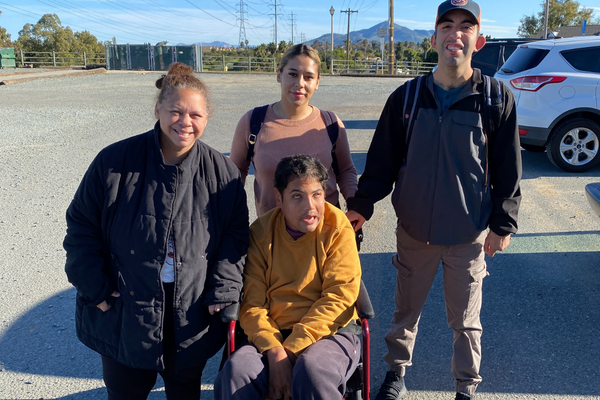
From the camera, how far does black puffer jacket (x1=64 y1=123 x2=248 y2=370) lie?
210 cm

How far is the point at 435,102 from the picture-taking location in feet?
8.23

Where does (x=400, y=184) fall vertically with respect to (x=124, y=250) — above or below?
above

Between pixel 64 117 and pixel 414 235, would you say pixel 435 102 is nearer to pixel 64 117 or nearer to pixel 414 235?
pixel 414 235

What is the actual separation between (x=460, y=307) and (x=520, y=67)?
6302 millimetres

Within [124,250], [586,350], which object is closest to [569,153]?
[586,350]

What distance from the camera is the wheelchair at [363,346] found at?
2266 millimetres

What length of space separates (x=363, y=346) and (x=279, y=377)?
41 cm

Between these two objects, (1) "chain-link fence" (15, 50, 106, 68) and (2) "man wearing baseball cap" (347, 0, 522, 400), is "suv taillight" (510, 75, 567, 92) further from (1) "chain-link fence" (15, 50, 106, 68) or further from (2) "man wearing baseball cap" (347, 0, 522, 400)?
(1) "chain-link fence" (15, 50, 106, 68)

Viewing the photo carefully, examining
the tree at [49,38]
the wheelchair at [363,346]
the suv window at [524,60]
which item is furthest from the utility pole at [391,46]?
the tree at [49,38]

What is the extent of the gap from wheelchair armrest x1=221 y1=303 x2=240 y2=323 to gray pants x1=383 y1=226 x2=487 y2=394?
1.06 metres

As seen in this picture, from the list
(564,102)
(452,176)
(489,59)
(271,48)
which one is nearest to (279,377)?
(452,176)

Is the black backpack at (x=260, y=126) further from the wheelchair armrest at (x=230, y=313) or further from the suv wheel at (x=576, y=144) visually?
the suv wheel at (x=576, y=144)

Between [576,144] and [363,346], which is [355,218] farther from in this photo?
[576,144]

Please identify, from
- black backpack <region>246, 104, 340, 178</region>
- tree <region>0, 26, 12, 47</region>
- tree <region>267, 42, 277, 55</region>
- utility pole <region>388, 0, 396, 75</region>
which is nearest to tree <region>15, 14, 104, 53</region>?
tree <region>0, 26, 12, 47</region>
